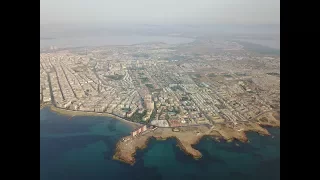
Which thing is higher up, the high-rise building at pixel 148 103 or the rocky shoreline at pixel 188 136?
the high-rise building at pixel 148 103

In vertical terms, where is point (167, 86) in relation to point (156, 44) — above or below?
below

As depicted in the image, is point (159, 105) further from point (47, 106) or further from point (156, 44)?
point (47, 106)

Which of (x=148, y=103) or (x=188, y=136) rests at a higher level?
(x=148, y=103)

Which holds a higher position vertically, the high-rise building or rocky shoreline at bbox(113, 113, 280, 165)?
the high-rise building
